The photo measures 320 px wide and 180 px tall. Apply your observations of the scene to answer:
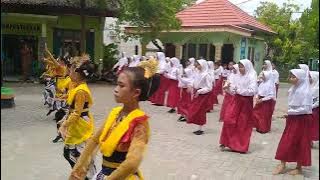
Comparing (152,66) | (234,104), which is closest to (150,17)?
(234,104)

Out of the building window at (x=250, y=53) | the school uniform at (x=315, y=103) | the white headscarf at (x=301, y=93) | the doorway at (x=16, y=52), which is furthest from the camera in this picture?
the building window at (x=250, y=53)

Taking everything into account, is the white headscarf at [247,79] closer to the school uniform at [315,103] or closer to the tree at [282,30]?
the school uniform at [315,103]

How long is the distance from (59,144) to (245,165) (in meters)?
2.96

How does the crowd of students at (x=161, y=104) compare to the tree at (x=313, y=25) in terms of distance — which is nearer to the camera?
the tree at (x=313, y=25)

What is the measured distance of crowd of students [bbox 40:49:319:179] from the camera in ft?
9.27

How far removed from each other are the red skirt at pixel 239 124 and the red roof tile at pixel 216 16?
13.0 m

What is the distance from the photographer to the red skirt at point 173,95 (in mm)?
12295

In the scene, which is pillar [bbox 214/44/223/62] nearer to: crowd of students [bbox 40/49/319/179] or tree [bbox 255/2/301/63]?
tree [bbox 255/2/301/63]

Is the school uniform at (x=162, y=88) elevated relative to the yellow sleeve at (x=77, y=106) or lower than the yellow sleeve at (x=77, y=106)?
lower

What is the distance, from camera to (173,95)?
12.4 metres

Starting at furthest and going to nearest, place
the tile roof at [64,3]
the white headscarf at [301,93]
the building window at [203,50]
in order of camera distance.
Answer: the building window at [203,50]
the tile roof at [64,3]
the white headscarf at [301,93]

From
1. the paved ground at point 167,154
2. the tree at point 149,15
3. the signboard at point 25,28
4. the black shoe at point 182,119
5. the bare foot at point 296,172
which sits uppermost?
the tree at point 149,15

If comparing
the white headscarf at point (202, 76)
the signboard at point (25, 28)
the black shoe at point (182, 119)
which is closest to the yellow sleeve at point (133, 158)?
the white headscarf at point (202, 76)

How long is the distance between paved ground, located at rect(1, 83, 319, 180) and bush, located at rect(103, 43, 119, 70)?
10048 millimetres
